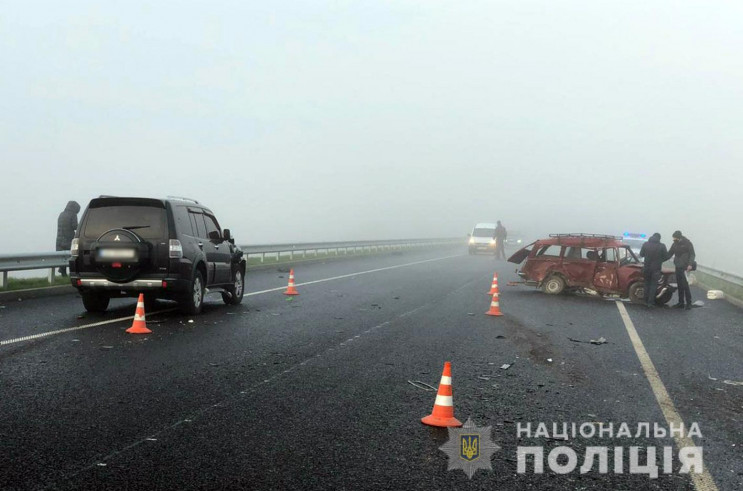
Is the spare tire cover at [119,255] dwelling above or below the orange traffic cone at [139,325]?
above

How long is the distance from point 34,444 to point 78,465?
1.96 feet

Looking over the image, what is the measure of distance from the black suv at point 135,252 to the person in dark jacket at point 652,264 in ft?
33.4

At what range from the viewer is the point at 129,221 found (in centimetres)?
1087

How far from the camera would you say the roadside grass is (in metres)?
14.4

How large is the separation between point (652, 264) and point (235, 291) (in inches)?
372

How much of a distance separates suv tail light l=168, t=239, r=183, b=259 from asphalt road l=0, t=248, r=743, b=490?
1.09m

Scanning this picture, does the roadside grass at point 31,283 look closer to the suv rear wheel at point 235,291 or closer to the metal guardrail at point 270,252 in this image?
the metal guardrail at point 270,252

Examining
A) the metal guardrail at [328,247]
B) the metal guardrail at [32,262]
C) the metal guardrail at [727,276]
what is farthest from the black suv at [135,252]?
the metal guardrail at [727,276]

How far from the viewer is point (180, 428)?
16.5 ft

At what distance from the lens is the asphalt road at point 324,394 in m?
4.23

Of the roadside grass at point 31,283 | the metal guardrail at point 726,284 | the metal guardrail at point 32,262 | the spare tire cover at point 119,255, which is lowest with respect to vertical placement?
the metal guardrail at point 726,284

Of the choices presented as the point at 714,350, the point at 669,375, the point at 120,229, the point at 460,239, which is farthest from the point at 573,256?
the point at 460,239

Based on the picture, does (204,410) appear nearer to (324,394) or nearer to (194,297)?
(324,394)

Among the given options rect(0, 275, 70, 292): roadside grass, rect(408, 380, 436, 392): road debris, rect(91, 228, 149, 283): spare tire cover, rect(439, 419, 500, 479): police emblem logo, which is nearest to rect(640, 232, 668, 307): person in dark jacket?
rect(408, 380, 436, 392): road debris
